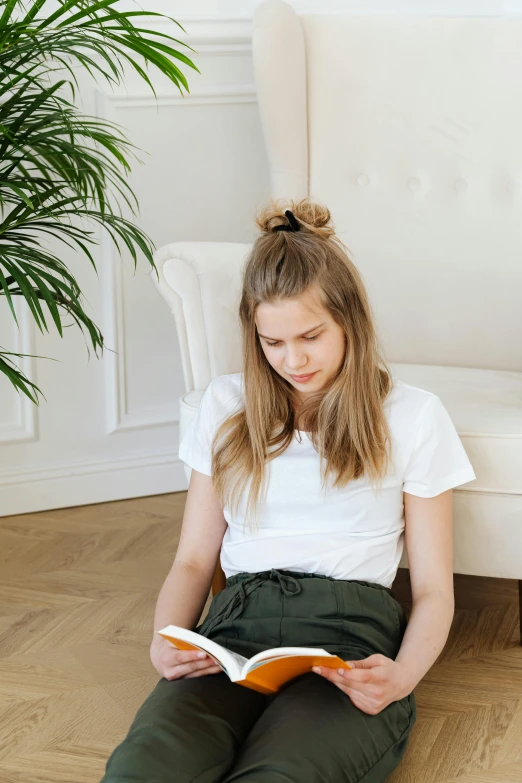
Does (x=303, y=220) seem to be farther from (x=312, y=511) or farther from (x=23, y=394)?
(x=23, y=394)

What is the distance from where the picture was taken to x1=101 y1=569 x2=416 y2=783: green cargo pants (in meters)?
1.03

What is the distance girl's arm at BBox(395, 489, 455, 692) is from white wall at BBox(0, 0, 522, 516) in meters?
1.23

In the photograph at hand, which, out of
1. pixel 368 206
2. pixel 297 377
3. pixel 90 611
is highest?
pixel 368 206

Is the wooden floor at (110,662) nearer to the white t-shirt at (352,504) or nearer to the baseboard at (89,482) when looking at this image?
the baseboard at (89,482)

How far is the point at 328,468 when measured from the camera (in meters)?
1.27

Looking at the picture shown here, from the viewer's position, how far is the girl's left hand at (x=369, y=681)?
1106 mm

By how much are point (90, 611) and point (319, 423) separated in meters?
0.78

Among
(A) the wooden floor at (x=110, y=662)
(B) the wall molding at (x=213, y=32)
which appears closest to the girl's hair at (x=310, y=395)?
(A) the wooden floor at (x=110, y=662)

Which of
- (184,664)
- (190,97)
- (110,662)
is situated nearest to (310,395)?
(184,664)

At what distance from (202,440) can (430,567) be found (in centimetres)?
37

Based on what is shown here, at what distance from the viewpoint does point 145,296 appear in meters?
2.45

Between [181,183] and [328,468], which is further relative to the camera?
[181,183]

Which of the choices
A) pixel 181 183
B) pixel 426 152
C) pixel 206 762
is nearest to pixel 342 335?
pixel 206 762

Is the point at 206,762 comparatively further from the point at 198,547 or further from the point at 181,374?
the point at 181,374
